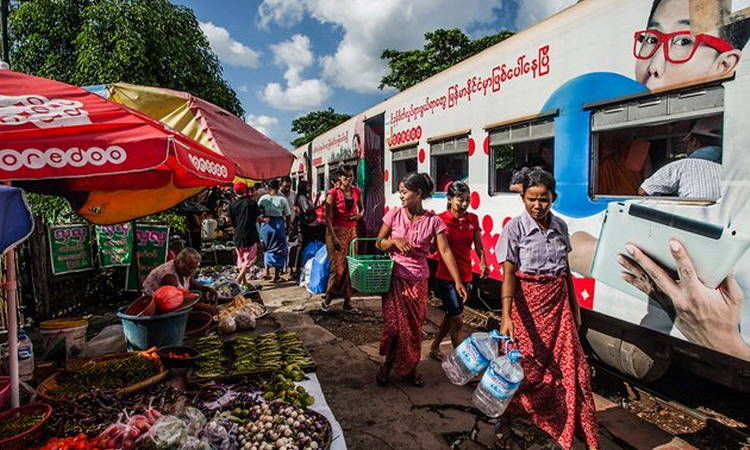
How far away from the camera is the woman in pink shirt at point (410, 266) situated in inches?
146

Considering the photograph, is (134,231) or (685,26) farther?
(134,231)

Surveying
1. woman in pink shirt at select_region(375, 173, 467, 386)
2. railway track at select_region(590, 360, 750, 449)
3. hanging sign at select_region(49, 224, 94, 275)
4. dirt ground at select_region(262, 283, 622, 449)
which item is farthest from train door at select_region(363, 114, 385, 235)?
railway track at select_region(590, 360, 750, 449)

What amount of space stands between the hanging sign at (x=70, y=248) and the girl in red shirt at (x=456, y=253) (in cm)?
500

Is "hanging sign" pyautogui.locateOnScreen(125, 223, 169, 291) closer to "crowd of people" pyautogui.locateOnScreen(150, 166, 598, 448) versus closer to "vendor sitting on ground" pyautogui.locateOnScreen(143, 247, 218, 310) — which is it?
"crowd of people" pyautogui.locateOnScreen(150, 166, 598, 448)

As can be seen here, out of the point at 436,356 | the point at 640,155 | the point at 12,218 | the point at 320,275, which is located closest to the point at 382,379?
the point at 436,356

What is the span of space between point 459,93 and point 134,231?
16.5 feet

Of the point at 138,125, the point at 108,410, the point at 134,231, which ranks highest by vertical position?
the point at 138,125

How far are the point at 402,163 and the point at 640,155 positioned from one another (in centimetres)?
435

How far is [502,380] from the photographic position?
2592 millimetres

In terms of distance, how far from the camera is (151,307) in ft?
12.1

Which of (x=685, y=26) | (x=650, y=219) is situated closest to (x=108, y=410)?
(x=650, y=219)

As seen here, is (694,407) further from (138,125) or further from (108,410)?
(138,125)

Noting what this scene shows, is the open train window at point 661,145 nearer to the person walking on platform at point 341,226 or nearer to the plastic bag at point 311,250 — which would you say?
the person walking on platform at point 341,226

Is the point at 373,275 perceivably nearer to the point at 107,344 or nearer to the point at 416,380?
the point at 416,380
